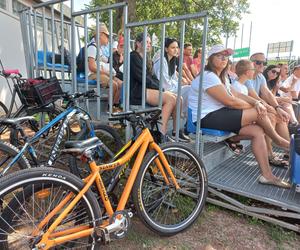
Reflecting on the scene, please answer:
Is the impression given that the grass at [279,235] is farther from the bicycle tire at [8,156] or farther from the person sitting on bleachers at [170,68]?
the bicycle tire at [8,156]

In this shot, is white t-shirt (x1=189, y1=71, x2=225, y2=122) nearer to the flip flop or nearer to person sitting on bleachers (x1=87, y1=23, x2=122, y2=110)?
the flip flop

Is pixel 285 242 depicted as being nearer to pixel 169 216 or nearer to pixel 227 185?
pixel 227 185

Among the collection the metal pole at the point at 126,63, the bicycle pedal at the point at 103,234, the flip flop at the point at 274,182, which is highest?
the metal pole at the point at 126,63

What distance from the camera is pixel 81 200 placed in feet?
6.23

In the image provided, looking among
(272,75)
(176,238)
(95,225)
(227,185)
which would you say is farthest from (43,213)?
(272,75)

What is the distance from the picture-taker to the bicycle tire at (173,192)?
95.8 inches

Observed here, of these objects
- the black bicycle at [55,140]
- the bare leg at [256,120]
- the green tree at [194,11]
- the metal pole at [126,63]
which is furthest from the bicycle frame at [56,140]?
the green tree at [194,11]

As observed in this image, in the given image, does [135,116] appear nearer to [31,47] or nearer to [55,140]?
[55,140]

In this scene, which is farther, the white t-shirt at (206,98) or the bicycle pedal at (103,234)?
the white t-shirt at (206,98)

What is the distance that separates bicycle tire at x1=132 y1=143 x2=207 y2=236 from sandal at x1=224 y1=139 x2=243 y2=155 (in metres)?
1.08

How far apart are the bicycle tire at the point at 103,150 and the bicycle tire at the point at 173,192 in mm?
613

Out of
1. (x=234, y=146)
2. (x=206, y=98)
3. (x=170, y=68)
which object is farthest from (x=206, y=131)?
(x=170, y=68)

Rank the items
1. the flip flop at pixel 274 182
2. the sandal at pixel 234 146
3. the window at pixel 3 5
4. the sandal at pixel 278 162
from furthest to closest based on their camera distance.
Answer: the window at pixel 3 5, the sandal at pixel 234 146, the sandal at pixel 278 162, the flip flop at pixel 274 182

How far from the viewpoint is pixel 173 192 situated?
2.73 metres
